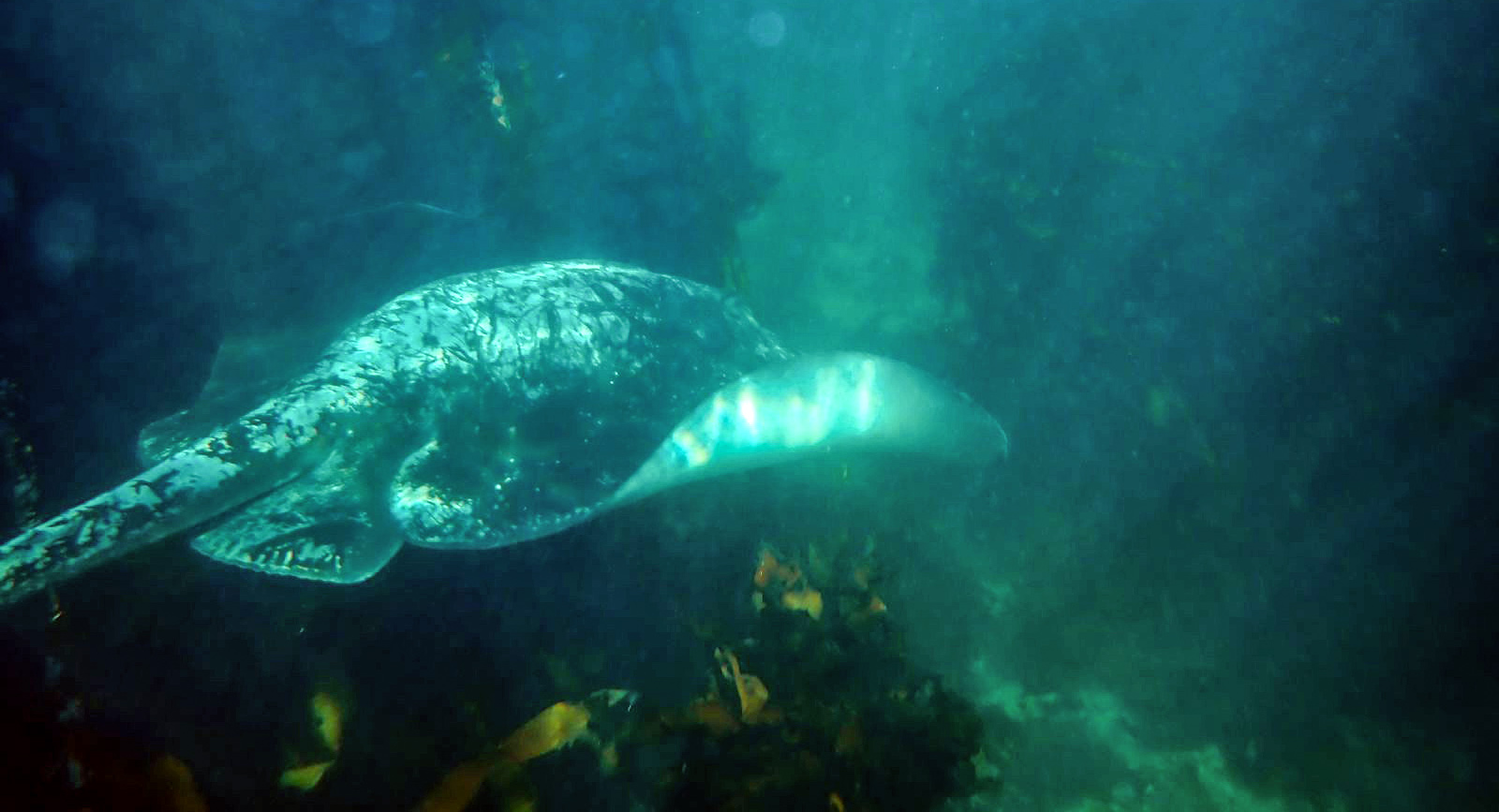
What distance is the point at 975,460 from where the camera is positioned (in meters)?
6.37

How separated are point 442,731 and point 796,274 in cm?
1127

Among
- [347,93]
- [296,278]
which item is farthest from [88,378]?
[347,93]

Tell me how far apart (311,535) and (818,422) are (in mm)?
3450

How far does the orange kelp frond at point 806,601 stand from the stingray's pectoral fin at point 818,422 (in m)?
1.02

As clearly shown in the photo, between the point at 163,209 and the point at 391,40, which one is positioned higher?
the point at 391,40

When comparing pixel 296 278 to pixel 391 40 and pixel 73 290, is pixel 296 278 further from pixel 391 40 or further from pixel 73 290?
pixel 391 40

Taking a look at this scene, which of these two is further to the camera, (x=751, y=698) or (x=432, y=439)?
(x=432, y=439)

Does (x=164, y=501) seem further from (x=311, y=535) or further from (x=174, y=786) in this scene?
(x=174, y=786)

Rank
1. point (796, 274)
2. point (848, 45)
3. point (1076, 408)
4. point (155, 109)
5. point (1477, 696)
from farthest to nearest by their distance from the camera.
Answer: point (848, 45) → point (796, 274) → point (1076, 408) → point (1477, 696) → point (155, 109)

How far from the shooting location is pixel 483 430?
14.3ft

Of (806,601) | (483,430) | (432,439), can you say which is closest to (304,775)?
(432,439)

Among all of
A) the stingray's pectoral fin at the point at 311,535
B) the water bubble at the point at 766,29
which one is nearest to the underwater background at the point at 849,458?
the stingray's pectoral fin at the point at 311,535

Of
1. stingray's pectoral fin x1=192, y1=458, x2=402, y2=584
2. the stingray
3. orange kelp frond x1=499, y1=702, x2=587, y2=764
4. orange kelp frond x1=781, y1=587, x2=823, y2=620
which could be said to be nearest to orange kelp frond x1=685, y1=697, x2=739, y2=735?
orange kelp frond x1=499, y1=702, x2=587, y2=764

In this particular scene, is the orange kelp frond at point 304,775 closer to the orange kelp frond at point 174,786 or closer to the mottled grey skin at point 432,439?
the orange kelp frond at point 174,786
